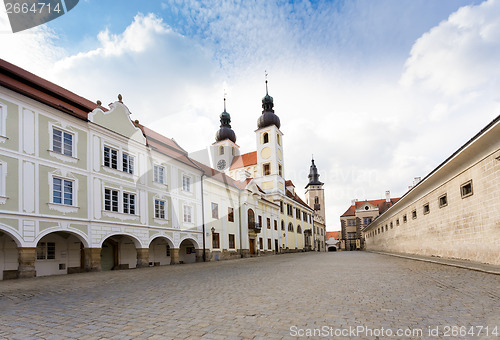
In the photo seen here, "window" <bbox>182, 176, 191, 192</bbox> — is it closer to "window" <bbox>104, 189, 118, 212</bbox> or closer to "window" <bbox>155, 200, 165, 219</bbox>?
"window" <bbox>155, 200, 165, 219</bbox>

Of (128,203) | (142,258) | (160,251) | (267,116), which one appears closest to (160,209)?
(128,203)

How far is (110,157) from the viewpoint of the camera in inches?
811

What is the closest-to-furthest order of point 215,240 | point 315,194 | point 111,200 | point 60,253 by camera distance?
1. point 60,253
2. point 111,200
3. point 215,240
4. point 315,194

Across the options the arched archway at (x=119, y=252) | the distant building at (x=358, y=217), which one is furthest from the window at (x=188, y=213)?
the distant building at (x=358, y=217)

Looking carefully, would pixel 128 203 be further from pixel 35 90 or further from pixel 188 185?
pixel 35 90

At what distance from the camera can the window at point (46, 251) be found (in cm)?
1761

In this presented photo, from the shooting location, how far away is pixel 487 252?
12789 mm

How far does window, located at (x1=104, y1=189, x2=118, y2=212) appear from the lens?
19891mm

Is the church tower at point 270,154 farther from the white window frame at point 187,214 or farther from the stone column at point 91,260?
the stone column at point 91,260

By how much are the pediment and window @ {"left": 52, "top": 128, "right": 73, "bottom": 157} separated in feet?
5.87

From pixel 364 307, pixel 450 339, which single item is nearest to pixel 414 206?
pixel 364 307

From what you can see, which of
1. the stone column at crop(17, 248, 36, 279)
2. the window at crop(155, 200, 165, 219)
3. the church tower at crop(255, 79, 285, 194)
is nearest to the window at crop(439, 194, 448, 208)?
the window at crop(155, 200, 165, 219)

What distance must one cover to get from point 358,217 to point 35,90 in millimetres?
81147

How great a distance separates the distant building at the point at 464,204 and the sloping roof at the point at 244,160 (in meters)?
38.9
